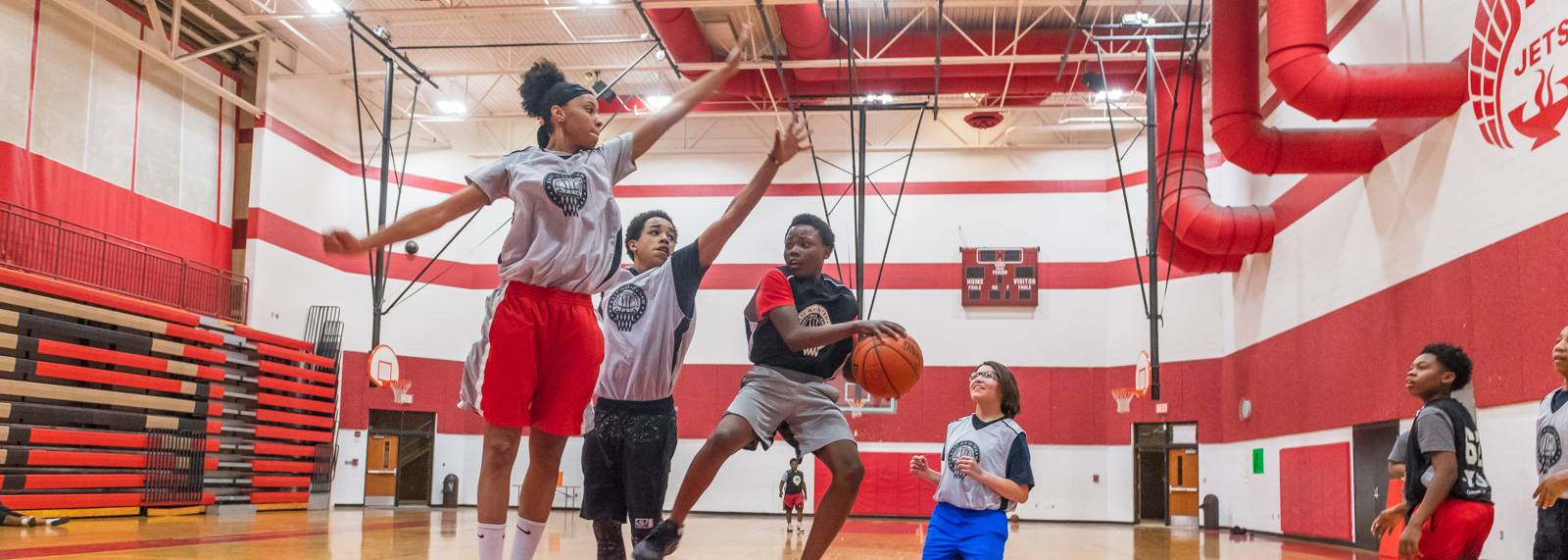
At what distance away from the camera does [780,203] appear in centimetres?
1903

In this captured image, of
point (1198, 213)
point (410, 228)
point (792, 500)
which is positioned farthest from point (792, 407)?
point (1198, 213)

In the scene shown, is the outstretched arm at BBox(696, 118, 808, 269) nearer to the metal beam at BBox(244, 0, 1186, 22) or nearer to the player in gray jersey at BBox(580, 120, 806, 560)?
the player in gray jersey at BBox(580, 120, 806, 560)

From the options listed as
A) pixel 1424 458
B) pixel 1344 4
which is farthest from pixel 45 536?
pixel 1344 4

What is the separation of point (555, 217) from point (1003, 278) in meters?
15.9

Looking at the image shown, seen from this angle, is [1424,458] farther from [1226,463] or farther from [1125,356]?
[1125,356]

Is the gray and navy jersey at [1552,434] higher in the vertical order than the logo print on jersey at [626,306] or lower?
lower

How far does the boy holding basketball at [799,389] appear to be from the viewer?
12.3 feet

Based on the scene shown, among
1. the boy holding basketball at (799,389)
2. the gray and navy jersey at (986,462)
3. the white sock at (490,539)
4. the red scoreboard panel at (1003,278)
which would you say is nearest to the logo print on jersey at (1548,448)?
the gray and navy jersey at (986,462)

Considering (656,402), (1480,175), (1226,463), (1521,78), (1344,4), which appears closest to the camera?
(656,402)

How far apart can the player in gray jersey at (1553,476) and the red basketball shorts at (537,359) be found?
3485 millimetres

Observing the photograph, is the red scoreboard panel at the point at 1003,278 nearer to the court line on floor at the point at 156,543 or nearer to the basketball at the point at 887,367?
the court line on floor at the point at 156,543

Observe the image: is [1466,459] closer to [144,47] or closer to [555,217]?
[555,217]

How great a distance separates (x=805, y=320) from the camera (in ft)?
12.6

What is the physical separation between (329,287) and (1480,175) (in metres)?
16.4
